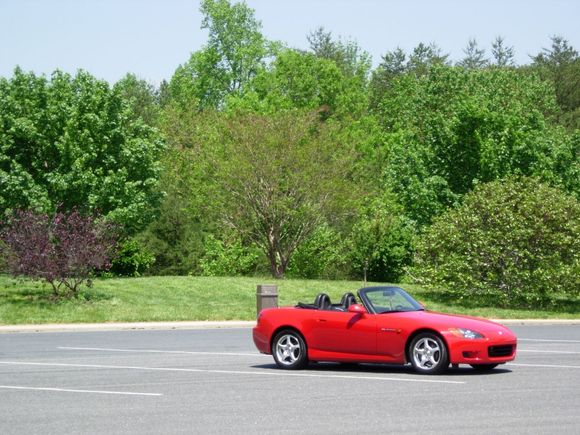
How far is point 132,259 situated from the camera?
5519 centimetres

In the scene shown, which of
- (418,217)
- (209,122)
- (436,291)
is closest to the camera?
(436,291)

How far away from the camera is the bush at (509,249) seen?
40.6 meters

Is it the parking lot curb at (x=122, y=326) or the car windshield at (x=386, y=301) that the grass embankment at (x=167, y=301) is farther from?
the car windshield at (x=386, y=301)

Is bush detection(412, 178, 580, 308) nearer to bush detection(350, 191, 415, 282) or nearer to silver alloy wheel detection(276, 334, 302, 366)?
bush detection(350, 191, 415, 282)

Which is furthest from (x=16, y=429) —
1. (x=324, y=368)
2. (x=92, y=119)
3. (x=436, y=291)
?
(x=92, y=119)

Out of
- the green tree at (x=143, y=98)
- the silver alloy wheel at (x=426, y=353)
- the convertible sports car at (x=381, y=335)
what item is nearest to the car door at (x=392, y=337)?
the convertible sports car at (x=381, y=335)

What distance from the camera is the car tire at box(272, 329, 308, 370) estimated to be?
1767 centimetres

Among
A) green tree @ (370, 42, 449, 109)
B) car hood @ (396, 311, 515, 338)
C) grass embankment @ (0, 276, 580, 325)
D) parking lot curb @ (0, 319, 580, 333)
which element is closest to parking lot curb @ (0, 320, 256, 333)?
parking lot curb @ (0, 319, 580, 333)

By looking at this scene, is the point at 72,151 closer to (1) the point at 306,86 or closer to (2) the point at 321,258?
(2) the point at 321,258

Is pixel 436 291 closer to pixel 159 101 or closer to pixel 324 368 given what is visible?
pixel 324 368

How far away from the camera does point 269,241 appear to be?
167ft

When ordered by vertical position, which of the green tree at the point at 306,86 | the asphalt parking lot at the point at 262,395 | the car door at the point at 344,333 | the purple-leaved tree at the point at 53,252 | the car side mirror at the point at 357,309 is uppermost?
the green tree at the point at 306,86

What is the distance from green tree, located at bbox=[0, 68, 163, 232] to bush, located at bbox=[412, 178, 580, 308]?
1422 cm

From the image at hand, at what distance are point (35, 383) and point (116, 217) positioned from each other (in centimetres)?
3276
